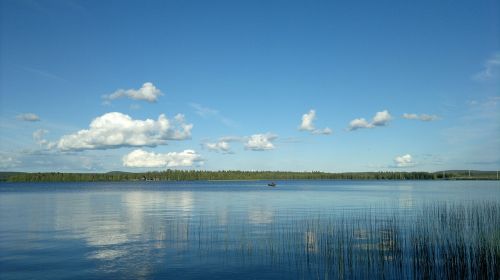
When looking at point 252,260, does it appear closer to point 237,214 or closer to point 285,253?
point 285,253

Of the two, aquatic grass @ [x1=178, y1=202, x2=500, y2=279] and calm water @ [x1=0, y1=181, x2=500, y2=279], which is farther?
calm water @ [x1=0, y1=181, x2=500, y2=279]

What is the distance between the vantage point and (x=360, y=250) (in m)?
20.8

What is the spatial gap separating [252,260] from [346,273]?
492 centimetres

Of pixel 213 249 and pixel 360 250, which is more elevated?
pixel 360 250

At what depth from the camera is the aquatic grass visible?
→ 1658 cm

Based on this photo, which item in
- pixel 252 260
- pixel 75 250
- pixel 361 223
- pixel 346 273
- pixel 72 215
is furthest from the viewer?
pixel 72 215

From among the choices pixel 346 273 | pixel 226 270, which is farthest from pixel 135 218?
pixel 346 273

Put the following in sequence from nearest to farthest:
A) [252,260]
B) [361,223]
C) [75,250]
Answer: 1. [252,260]
2. [75,250]
3. [361,223]

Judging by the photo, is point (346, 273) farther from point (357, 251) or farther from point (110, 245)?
point (110, 245)

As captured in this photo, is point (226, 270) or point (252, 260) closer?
point (226, 270)

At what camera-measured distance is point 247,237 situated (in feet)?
87.1

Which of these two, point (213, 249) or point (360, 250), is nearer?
point (360, 250)

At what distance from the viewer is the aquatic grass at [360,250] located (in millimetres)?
16578

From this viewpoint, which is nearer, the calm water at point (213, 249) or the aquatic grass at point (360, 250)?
the aquatic grass at point (360, 250)
